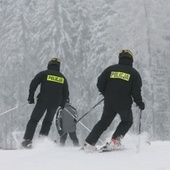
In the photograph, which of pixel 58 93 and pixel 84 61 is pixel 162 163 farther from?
pixel 84 61

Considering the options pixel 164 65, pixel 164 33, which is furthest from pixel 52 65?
pixel 164 65

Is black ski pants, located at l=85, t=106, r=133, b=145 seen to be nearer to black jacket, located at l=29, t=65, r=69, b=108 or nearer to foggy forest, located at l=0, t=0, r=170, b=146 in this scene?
black jacket, located at l=29, t=65, r=69, b=108

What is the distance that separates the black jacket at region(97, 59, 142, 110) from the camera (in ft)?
27.1

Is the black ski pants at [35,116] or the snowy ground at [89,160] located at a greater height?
the black ski pants at [35,116]

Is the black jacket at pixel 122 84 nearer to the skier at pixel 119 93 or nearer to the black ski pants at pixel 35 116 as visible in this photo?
the skier at pixel 119 93

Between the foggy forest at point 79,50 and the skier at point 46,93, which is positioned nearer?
the skier at point 46,93

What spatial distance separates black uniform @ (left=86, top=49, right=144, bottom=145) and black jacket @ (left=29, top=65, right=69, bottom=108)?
65.0 inches

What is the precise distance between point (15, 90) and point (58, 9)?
10.8 meters

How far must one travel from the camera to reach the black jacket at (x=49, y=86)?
31.9 feet

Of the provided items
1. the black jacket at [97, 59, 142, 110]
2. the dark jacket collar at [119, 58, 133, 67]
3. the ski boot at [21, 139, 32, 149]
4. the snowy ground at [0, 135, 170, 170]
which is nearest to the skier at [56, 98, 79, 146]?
the ski boot at [21, 139, 32, 149]

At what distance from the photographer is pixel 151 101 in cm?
3678

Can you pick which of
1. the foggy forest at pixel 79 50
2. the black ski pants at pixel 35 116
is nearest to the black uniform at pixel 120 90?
the black ski pants at pixel 35 116

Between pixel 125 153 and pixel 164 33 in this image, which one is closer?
pixel 125 153

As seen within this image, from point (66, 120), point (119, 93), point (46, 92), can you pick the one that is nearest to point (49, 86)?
point (46, 92)
